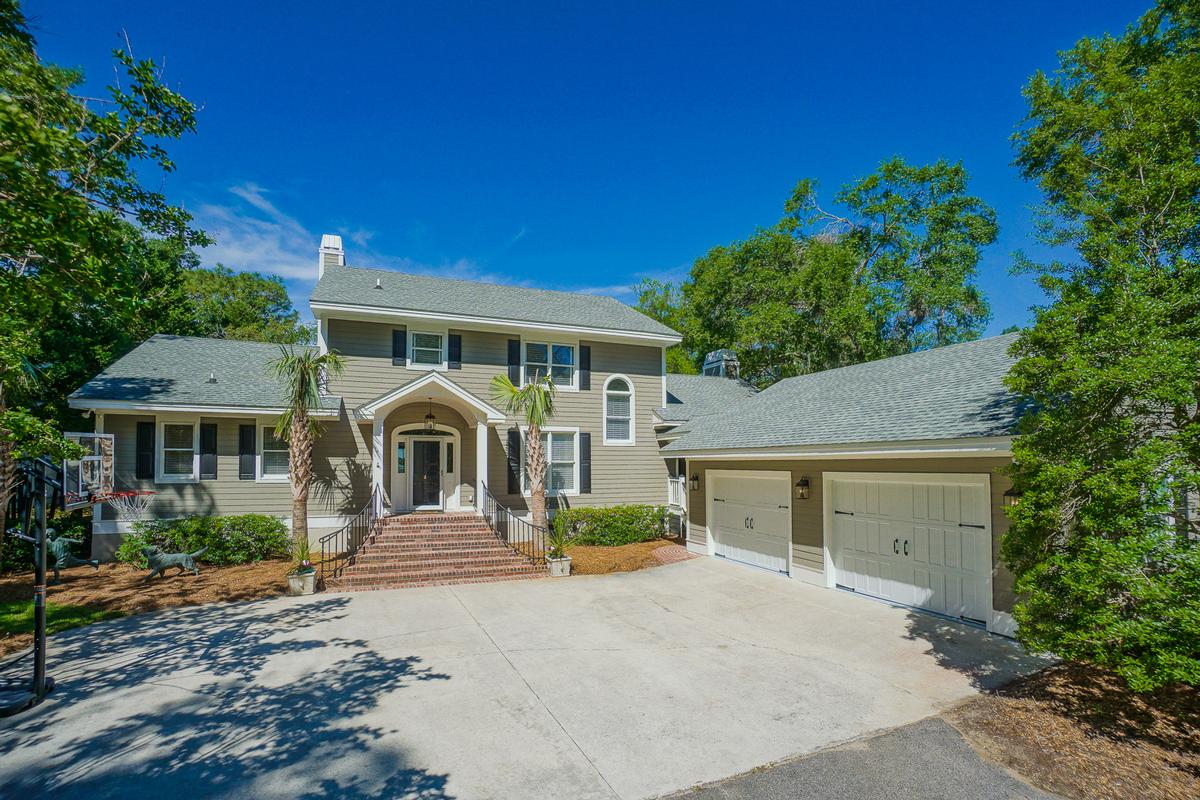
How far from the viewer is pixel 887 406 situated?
33.5 feet

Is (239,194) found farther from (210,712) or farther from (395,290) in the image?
(210,712)

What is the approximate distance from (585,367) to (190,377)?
1041 cm

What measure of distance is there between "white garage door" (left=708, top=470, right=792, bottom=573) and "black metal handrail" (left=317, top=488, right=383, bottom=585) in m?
8.35

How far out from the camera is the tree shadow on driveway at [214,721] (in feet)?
13.7

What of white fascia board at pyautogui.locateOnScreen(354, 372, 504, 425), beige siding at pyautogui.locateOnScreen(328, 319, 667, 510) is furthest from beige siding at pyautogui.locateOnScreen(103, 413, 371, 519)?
white fascia board at pyautogui.locateOnScreen(354, 372, 504, 425)

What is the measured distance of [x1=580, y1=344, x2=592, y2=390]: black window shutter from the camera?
55.2 ft

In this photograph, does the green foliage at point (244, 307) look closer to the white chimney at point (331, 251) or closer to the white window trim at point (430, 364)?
the white chimney at point (331, 251)

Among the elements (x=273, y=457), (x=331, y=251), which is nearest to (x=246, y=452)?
(x=273, y=457)

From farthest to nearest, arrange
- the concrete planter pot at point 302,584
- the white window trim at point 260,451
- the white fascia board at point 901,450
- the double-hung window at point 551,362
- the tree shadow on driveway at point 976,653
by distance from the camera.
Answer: the double-hung window at point 551,362
the white window trim at point 260,451
the concrete planter pot at point 302,584
the white fascia board at point 901,450
the tree shadow on driveway at point 976,653

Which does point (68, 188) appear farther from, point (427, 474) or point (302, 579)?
point (427, 474)

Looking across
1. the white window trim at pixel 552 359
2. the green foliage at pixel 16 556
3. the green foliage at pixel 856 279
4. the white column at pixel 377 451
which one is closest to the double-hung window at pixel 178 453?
the green foliage at pixel 16 556

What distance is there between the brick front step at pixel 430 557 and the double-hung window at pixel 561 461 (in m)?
3.15

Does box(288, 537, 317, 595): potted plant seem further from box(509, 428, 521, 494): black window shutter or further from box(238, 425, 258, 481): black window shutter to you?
box(509, 428, 521, 494): black window shutter

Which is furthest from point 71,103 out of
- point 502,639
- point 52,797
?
point 502,639
